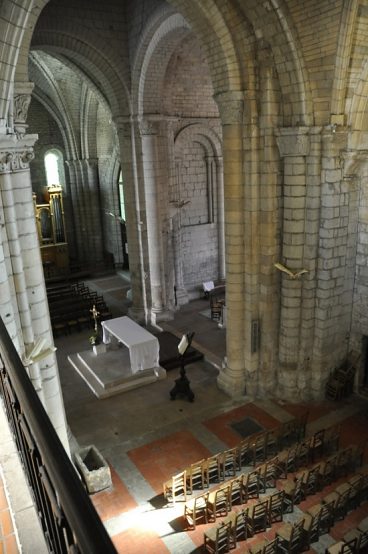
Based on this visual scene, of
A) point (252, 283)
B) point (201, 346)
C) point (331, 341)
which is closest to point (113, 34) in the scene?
point (252, 283)

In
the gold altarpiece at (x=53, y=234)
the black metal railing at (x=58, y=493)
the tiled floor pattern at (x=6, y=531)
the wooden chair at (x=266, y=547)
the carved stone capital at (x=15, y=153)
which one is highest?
the carved stone capital at (x=15, y=153)

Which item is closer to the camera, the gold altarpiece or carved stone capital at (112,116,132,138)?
carved stone capital at (112,116,132,138)

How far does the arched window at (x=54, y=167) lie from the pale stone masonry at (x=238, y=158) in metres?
8.45

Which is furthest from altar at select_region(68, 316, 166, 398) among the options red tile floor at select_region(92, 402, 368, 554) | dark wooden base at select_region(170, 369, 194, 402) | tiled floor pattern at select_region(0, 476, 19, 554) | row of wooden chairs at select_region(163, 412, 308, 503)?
tiled floor pattern at select_region(0, 476, 19, 554)

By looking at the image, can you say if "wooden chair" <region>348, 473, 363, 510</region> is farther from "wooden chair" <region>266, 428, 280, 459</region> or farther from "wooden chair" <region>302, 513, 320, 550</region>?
"wooden chair" <region>266, 428, 280, 459</region>

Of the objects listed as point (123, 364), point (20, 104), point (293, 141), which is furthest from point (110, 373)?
point (20, 104)

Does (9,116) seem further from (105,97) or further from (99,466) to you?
(105,97)

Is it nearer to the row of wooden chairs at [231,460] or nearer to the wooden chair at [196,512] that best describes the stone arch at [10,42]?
the row of wooden chairs at [231,460]

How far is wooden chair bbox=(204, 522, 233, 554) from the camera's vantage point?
6.94 metres

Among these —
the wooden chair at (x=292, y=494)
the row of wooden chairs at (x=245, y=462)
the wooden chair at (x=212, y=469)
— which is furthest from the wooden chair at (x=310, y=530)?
the wooden chair at (x=212, y=469)

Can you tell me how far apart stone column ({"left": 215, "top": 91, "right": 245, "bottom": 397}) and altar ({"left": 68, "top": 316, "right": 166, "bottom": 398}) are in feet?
6.40

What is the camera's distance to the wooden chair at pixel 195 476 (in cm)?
795

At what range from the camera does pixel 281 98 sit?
967 cm

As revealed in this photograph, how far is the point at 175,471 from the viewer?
894 centimetres
